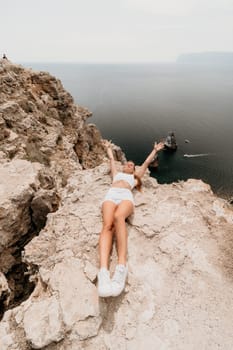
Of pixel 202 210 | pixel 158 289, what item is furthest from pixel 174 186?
pixel 158 289

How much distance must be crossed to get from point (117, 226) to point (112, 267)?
1.20m

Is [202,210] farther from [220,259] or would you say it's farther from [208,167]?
[208,167]

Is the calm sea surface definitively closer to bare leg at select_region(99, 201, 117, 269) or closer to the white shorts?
the white shorts

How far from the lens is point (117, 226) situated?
7344 millimetres

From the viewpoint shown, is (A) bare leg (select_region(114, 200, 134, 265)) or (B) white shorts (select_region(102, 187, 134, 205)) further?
(B) white shorts (select_region(102, 187, 134, 205))

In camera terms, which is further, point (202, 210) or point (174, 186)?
point (174, 186)

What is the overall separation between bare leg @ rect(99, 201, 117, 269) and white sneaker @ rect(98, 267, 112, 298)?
0.20 m

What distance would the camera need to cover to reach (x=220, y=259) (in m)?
7.03

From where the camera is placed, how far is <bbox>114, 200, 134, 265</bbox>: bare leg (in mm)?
6739

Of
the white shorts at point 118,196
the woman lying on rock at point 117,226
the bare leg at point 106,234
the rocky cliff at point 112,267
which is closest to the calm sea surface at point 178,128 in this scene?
the rocky cliff at point 112,267

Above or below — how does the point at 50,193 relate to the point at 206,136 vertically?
above

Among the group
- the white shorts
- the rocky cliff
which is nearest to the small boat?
the rocky cliff

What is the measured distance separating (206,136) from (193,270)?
10013 cm

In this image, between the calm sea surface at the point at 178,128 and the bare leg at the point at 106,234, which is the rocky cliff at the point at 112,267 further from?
the calm sea surface at the point at 178,128
